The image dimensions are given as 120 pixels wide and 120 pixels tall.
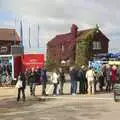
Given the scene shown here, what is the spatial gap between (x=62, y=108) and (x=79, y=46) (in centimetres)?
6894

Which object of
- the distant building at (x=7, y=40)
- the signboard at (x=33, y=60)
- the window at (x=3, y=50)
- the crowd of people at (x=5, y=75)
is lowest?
the crowd of people at (x=5, y=75)

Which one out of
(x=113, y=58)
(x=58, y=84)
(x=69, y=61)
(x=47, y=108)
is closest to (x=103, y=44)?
(x=69, y=61)

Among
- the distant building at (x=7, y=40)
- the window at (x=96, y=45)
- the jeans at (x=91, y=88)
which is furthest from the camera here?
the distant building at (x=7, y=40)

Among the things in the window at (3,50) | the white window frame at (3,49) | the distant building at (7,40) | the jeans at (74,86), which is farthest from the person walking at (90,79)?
the window at (3,50)

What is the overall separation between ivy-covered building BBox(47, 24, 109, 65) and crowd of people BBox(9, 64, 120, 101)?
52.7 metres

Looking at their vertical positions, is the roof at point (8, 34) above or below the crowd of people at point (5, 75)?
above

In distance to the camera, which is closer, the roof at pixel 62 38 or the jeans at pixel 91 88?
the jeans at pixel 91 88

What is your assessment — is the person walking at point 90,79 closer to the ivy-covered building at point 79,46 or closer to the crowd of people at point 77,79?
the crowd of people at point 77,79

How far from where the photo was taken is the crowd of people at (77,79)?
1184 inches

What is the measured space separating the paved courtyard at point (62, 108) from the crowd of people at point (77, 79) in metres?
0.99

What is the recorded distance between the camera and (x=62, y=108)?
2359cm

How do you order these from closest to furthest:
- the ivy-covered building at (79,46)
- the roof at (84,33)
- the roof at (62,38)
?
the ivy-covered building at (79,46) < the roof at (84,33) < the roof at (62,38)

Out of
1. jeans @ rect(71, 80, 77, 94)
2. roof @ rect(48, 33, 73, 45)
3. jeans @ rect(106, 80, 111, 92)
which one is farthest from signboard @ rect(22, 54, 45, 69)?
roof @ rect(48, 33, 73, 45)

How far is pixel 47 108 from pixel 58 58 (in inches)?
3160
